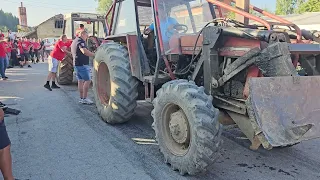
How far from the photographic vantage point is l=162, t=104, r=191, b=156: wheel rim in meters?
3.57

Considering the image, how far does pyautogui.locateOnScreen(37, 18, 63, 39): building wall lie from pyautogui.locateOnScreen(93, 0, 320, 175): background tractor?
2142 inches

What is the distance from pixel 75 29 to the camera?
10.8 meters

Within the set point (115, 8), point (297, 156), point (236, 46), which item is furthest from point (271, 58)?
point (115, 8)

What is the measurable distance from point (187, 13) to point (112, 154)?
2.51 metres

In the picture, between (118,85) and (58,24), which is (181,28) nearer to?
(118,85)

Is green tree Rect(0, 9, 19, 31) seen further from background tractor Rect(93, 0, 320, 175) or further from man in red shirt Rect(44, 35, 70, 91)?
background tractor Rect(93, 0, 320, 175)

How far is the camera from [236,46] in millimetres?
3588

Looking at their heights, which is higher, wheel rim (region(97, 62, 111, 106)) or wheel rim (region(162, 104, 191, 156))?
wheel rim (region(97, 62, 111, 106))

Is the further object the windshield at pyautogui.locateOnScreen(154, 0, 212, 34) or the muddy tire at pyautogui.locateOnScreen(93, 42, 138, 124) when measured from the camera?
the muddy tire at pyautogui.locateOnScreen(93, 42, 138, 124)

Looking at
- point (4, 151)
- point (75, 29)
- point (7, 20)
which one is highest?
point (7, 20)

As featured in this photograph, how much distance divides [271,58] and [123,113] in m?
2.73

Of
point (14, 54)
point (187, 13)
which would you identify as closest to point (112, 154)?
point (187, 13)

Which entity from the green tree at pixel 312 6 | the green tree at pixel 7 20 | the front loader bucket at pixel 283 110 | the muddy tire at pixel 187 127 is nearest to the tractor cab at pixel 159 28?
the muddy tire at pixel 187 127

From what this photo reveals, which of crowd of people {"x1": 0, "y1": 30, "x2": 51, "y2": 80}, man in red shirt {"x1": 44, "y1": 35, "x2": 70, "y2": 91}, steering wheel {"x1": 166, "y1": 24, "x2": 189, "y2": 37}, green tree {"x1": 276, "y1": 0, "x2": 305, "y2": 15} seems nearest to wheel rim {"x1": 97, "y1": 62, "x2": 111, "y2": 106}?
steering wheel {"x1": 166, "y1": 24, "x2": 189, "y2": 37}
